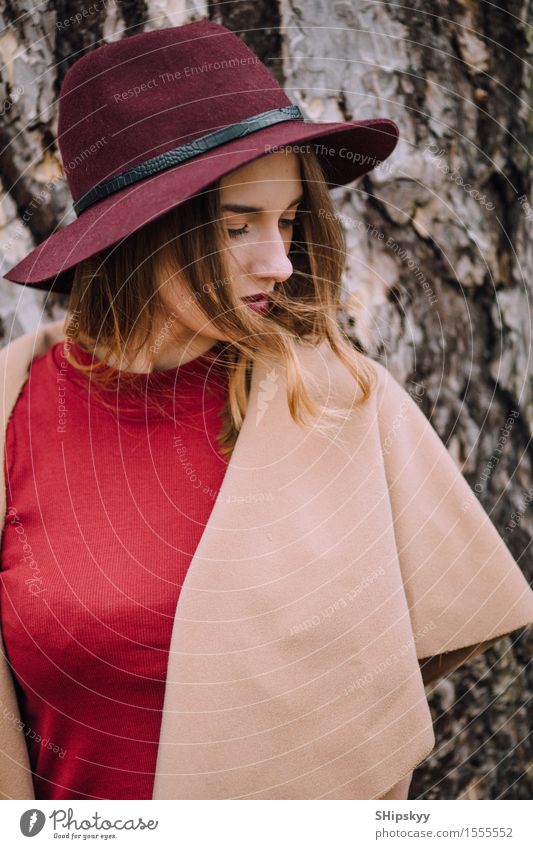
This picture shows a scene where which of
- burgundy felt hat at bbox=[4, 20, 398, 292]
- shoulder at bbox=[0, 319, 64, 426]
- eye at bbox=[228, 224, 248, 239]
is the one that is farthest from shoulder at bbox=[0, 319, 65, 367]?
eye at bbox=[228, 224, 248, 239]

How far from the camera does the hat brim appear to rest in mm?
571

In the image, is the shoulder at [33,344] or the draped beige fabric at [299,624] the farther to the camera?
the shoulder at [33,344]

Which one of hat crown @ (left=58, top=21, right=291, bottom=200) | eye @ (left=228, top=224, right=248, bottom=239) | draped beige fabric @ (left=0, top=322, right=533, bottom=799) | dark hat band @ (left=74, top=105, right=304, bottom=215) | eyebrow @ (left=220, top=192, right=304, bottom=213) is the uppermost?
hat crown @ (left=58, top=21, right=291, bottom=200)

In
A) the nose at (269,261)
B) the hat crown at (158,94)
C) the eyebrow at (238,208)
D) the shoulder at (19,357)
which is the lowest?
the shoulder at (19,357)

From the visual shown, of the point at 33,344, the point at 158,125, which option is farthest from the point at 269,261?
the point at 33,344

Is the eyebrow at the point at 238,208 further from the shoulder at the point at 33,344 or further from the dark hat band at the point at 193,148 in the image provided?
the shoulder at the point at 33,344

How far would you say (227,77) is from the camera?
2.03 ft

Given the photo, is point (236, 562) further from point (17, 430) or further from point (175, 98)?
point (175, 98)

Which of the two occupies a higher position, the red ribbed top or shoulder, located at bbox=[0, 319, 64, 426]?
shoulder, located at bbox=[0, 319, 64, 426]

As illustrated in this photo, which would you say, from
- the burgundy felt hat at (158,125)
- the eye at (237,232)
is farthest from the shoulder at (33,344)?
the eye at (237,232)

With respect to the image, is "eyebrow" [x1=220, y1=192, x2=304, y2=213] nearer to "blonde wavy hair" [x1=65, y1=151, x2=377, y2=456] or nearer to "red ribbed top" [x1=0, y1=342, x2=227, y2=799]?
"blonde wavy hair" [x1=65, y1=151, x2=377, y2=456]

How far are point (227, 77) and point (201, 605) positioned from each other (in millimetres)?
450

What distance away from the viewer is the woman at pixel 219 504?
2.07 feet
